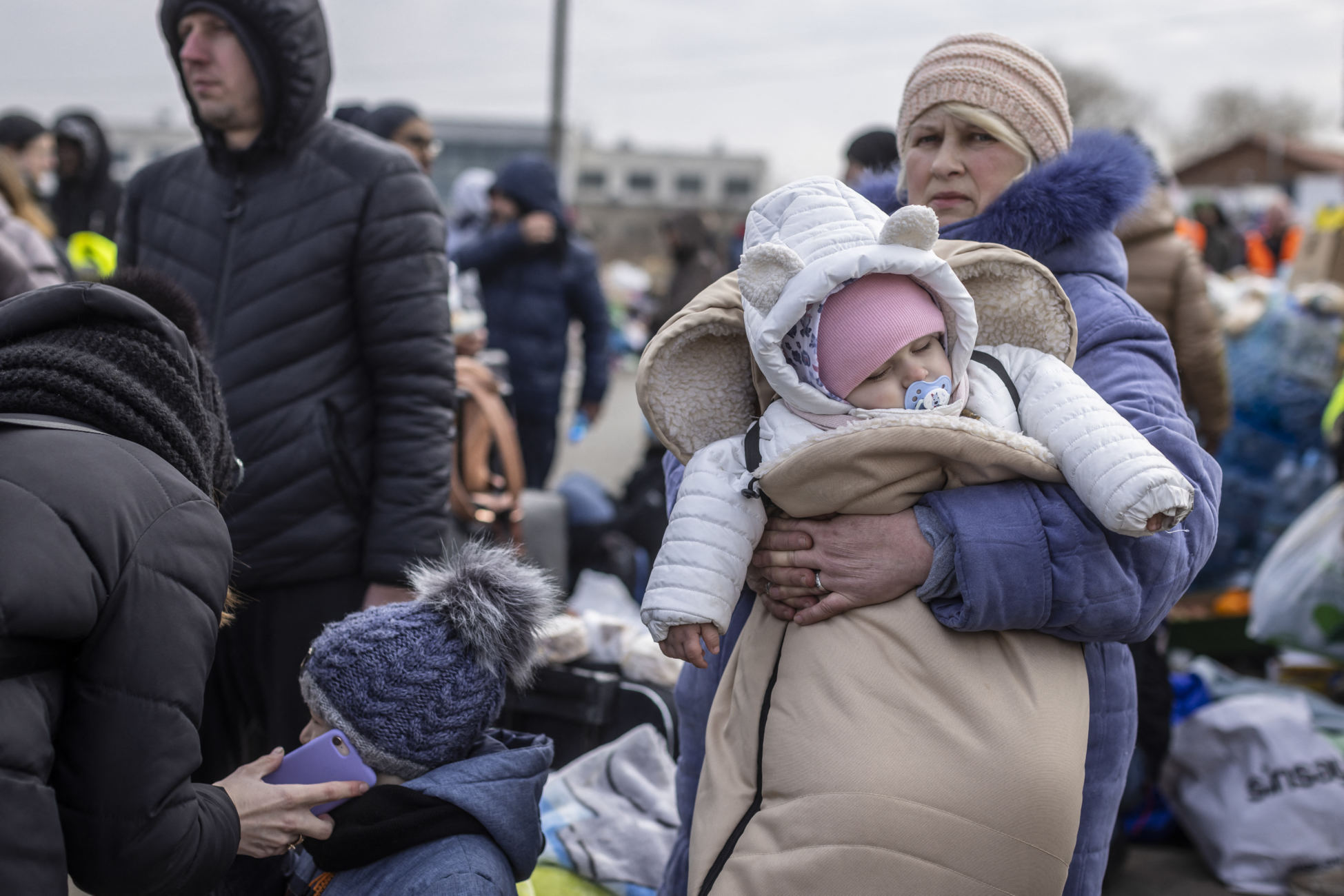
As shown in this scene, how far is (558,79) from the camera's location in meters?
14.1

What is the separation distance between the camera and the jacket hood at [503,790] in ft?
5.95

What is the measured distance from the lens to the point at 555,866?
2482 millimetres

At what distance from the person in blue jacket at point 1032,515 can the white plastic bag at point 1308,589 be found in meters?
2.82

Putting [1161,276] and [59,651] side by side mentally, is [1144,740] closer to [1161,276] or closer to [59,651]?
[1161,276]

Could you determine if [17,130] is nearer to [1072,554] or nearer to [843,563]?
[843,563]

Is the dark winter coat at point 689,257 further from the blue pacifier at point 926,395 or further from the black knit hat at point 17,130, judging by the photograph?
the blue pacifier at point 926,395

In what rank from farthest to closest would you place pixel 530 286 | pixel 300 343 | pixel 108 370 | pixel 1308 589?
pixel 530 286 < pixel 1308 589 < pixel 300 343 < pixel 108 370

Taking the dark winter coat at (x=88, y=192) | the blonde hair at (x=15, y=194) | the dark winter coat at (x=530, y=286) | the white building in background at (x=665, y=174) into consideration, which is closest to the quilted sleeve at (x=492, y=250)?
the dark winter coat at (x=530, y=286)

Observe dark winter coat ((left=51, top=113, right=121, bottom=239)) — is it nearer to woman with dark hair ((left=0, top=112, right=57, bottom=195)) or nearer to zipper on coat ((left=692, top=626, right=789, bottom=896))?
woman with dark hair ((left=0, top=112, right=57, bottom=195))

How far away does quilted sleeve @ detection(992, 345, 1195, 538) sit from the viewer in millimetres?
1451

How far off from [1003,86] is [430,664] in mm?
1392

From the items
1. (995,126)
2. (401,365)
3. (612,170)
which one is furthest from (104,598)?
(612,170)

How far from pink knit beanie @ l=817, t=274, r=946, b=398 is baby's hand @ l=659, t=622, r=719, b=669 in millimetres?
380

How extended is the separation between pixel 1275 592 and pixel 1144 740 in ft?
3.62
